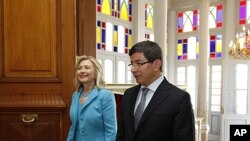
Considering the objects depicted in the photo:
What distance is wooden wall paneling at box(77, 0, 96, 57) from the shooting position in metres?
2.66

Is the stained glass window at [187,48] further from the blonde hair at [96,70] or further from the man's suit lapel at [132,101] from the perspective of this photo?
the man's suit lapel at [132,101]

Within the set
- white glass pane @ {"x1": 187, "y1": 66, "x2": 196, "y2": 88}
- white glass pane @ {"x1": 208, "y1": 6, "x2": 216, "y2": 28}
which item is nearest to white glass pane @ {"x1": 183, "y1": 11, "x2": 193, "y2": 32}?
white glass pane @ {"x1": 208, "y1": 6, "x2": 216, "y2": 28}

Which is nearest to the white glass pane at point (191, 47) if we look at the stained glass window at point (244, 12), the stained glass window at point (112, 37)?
the stained glass window at point (244, 12)

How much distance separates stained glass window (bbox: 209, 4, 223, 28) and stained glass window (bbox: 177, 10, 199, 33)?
0.43 m

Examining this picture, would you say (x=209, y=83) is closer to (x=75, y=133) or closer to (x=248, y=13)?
(x=248, y=13)

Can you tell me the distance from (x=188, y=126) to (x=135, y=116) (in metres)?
0.25

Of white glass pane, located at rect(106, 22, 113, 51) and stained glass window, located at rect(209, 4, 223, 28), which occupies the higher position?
stained glass window, located at rect(209, 4, 223, 28)

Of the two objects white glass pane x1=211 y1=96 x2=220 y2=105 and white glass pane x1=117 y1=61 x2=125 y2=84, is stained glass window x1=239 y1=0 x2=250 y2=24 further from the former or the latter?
white glass pane x1=117 y1=61 x2=125 y2=84

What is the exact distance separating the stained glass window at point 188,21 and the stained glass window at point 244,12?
1.27 m

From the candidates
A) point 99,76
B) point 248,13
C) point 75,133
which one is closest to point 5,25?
point 99,76

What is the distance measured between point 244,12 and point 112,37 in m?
3.56

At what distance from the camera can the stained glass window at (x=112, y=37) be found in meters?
7.51

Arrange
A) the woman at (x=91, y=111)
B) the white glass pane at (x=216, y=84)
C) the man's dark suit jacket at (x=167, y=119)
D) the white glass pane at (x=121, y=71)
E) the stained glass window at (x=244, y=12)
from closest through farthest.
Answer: the man's dark suit jacket at (x=167, y=119), the woman at (x=91, y=111), the white glass pane at (x=121, y=71), the stained glass window at (x=244, y=12), the white glass pane at (x=216, y=84)

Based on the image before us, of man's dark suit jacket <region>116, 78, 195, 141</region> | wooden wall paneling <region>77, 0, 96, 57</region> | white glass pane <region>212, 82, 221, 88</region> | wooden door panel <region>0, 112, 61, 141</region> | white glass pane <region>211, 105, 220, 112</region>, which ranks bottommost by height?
white glass pane <region>211, 105, 220, 112</region>
